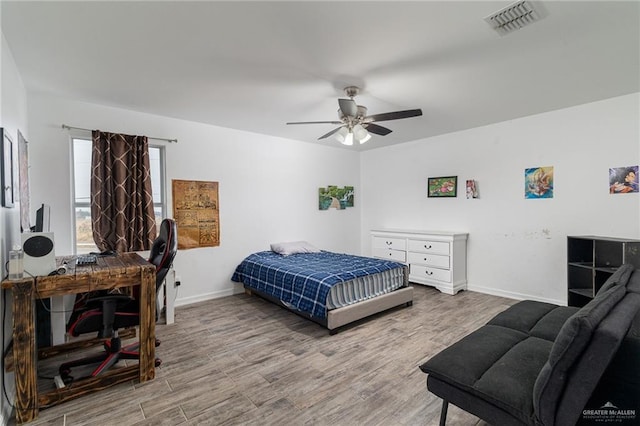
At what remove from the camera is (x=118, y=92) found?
121 inches

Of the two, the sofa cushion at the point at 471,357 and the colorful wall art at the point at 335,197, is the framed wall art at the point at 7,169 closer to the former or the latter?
the sofa cushion at the point at 471,357

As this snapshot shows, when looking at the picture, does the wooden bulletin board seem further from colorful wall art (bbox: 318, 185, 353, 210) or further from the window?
colorful wall art (bbox: 318, 185, 353, 210)

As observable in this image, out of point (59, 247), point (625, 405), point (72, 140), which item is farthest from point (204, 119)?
point (625, 405)

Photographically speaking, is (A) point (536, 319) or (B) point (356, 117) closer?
(A) point (536, 319)

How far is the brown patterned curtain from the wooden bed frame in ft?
5.71

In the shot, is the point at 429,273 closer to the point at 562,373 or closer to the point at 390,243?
the point at 390,243

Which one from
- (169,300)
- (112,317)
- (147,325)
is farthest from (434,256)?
(112,317)

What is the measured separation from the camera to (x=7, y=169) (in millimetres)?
1939

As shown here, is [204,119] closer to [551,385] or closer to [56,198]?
[56,198]

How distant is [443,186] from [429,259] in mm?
1264

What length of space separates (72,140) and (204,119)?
58.5 inches

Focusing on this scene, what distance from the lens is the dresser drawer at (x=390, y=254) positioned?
5113 millimetres

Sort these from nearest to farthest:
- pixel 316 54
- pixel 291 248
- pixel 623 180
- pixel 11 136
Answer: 1. pixel 11 136
2. pixel 316 54
3. pixel 623 180
4. pixel 291 248

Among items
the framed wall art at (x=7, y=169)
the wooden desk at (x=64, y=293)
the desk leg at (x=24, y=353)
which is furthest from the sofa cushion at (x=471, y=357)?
the framed wall art at (x=7, y=169)
